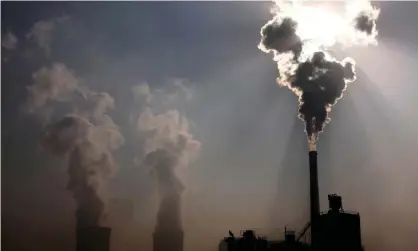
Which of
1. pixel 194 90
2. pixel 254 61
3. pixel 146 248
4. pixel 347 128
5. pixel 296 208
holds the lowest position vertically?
pixel 146 248

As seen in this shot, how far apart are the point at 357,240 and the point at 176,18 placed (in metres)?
7.72

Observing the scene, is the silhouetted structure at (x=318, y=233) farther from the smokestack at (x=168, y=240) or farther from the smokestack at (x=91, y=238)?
the smokestack at (x=91, y=238)

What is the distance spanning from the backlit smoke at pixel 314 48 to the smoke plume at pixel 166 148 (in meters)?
2.84

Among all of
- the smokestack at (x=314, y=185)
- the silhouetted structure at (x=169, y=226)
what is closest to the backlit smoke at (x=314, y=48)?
the smokestack at (x=314, y=185)

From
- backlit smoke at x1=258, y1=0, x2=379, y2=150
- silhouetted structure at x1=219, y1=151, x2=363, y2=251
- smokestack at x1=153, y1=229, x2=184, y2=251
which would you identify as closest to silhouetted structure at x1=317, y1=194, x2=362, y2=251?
silhouetted structure at x1=219, y1=151, x2=363, y2=251

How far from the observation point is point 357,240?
11.9 metres

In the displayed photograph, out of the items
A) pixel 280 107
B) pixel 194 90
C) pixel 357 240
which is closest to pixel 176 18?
pixel 194 90

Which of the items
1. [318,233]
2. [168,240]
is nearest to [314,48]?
[318,233]

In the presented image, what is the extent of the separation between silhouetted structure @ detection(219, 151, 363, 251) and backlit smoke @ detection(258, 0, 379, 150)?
142 cm

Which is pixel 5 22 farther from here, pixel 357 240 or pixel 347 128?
pixel 357 240

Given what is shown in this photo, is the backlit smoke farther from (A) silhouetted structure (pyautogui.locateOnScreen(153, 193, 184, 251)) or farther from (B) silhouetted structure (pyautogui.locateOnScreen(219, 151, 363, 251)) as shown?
(A) silhouetted structure (pyautogui.locateOnScreen(153, 193, 184, 251))

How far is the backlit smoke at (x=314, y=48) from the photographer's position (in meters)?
11.3

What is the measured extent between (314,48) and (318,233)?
5.11m

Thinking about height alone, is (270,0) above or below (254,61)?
above
